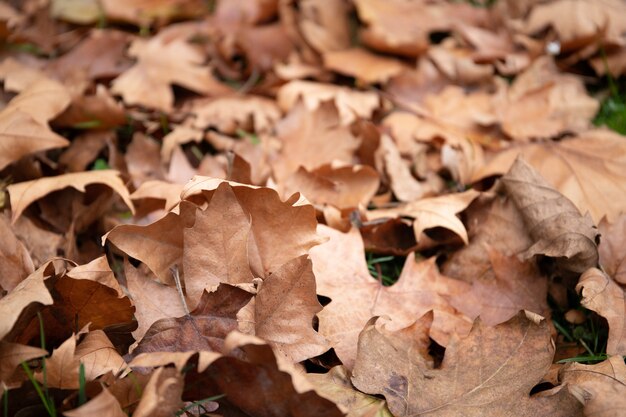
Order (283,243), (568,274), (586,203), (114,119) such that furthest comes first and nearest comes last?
(114,119) < (586,203) < (568,274) < (283,243)

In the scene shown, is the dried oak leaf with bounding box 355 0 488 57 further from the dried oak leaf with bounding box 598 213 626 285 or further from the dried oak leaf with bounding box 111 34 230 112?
the dried oak leaf with bounding box 598 213 626 285

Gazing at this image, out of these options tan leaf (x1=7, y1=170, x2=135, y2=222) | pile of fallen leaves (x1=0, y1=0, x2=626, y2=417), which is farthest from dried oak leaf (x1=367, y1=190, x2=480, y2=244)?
tan leaf (x1=7, y1=170, x2=135, y2=222)

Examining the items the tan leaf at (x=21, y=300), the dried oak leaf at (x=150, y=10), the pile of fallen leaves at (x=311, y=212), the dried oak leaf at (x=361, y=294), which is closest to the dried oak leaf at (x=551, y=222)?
the pile of fallen leaves at (x=311, y=212)

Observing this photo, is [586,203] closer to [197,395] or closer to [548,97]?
[548,97]

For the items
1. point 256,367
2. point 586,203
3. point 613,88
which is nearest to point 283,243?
point 256,367

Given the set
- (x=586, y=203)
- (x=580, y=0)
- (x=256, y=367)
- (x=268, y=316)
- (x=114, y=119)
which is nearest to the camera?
(x=256, y=367)

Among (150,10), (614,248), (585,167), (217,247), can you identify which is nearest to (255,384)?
(217,247)

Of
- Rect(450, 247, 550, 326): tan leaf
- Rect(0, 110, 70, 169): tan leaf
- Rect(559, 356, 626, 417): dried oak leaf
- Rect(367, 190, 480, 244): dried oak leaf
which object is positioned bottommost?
Rect(450, 247, 550, 326): tan leaf
